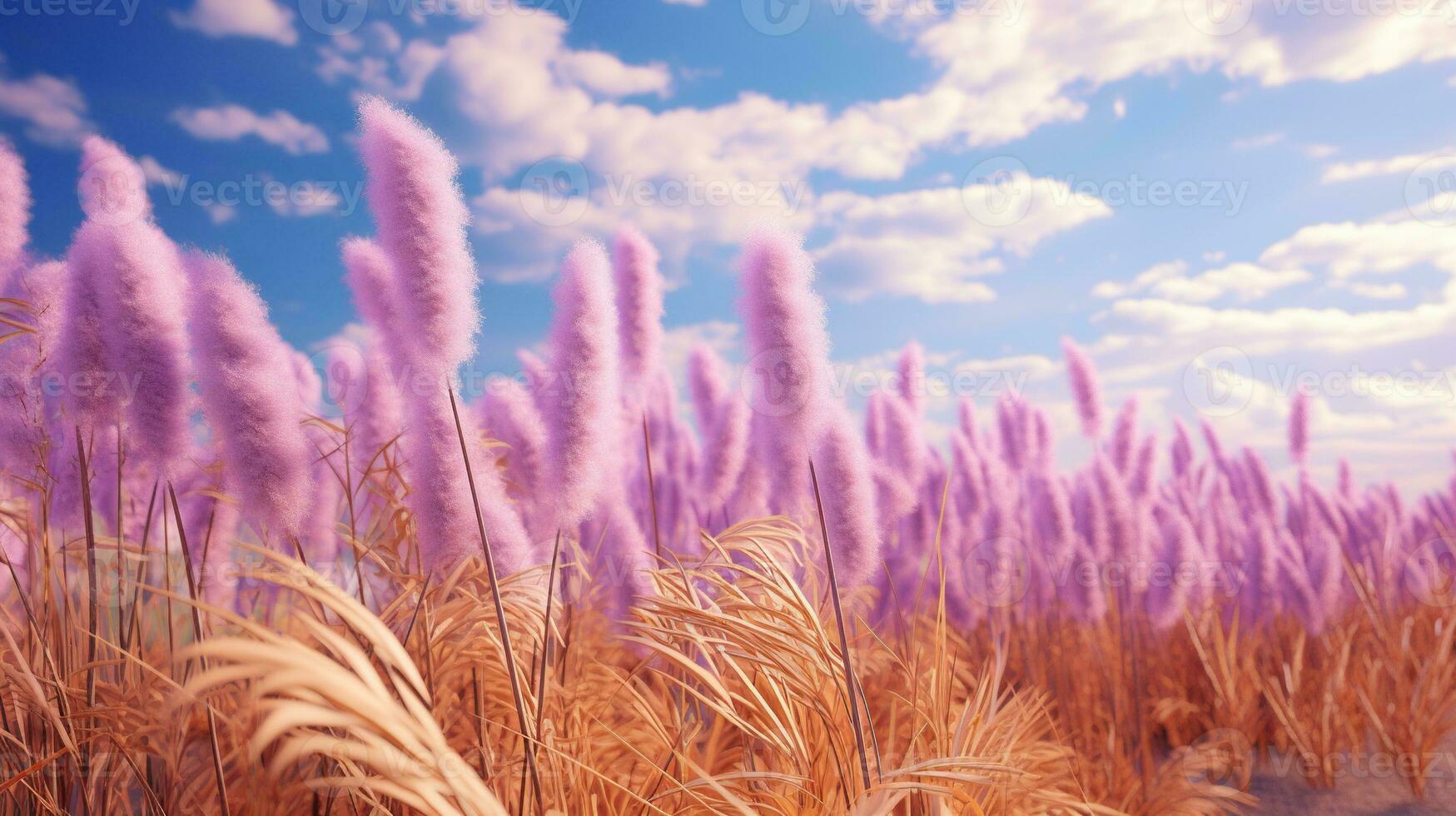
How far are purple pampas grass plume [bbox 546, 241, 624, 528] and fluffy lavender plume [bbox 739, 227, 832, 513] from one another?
0.28 metres

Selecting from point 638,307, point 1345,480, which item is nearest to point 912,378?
point 638,307

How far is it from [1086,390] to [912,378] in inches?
31.2

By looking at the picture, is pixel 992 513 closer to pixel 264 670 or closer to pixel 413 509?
pixel 413 509

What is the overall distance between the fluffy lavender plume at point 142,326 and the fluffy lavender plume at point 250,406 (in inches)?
3.2

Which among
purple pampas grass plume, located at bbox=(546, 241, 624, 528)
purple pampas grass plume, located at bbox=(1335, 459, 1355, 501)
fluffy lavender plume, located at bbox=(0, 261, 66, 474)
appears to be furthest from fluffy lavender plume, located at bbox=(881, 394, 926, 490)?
purple pampas grass plume, located at bbox=(1335, 459, 1355, 501)

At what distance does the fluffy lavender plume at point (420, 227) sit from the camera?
1.23 meters

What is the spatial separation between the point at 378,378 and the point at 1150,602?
278 cm

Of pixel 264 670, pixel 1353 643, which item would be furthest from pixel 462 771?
pixel 1353 643

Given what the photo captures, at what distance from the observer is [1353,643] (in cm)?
396

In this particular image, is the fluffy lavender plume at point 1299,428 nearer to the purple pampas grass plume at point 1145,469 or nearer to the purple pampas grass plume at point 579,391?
the purple pampas grass plume at point 1145,469

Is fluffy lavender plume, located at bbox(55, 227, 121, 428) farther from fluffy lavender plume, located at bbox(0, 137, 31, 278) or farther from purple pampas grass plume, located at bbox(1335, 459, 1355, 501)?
purple pampas grass plume, located at bbox(1335, 459, 1355, 501)

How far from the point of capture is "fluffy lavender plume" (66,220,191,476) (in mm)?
1327

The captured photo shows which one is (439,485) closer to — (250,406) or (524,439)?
(250,406)

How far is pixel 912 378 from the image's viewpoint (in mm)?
2967
